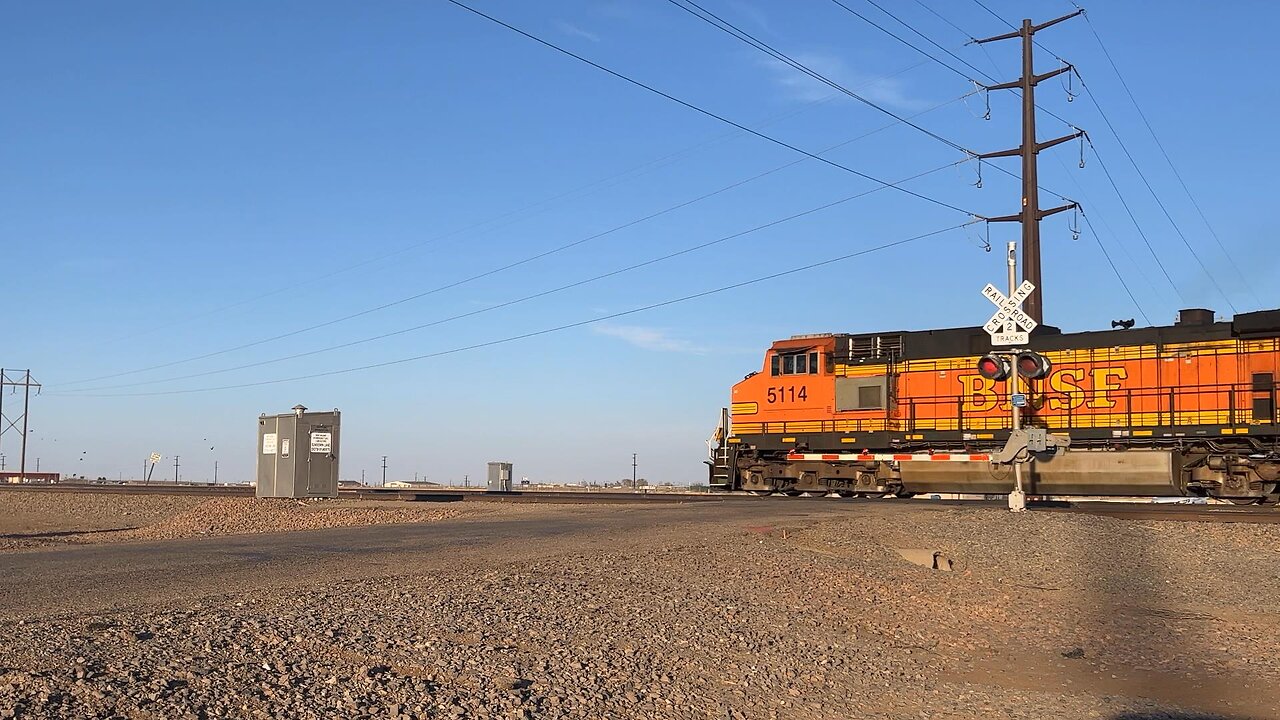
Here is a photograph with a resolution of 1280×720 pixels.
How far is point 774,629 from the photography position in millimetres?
8141

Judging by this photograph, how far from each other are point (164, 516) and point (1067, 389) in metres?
22.1

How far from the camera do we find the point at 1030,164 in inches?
1097

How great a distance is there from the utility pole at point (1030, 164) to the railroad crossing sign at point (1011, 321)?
839cm

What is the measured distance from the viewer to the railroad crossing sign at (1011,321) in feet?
59.1

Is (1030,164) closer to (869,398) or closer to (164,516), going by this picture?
(869,398)

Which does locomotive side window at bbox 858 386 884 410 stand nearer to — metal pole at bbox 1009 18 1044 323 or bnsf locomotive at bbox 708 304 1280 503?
bnsf locomotive at bbox 708 304 1280 503

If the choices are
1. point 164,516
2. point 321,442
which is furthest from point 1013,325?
point 164,516

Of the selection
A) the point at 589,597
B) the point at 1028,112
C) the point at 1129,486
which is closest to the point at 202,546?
the point at 589,597

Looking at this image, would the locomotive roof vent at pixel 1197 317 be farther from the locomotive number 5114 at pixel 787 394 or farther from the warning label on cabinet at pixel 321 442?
the warning label on cabinet at pixel 321 442

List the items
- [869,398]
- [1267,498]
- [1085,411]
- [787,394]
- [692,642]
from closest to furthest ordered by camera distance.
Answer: [692,642] → [1267,498] → [1085,411] → [869,398] → [787,394]

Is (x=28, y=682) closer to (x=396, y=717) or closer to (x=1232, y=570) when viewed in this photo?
(x=396, y=717)

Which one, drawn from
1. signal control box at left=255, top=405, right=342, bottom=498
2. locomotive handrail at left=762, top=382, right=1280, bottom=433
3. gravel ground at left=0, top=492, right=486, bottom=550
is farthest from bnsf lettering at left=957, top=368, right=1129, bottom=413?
signal control box at left=255, top=405, right=342, bottom=498

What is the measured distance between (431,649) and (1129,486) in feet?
65.2

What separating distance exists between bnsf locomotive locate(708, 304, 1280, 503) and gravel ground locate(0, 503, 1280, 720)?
34.0ft
